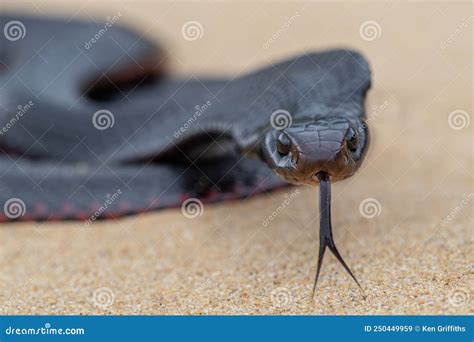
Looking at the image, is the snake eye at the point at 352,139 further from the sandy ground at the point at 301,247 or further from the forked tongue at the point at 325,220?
the sandy ground at the point at 301,247

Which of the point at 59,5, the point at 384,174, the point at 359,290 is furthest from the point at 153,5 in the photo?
the point at 359,290

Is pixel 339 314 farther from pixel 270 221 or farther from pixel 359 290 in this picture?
pixel 270 221

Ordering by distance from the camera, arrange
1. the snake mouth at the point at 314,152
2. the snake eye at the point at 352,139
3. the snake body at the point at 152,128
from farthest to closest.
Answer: the snake body at the point at 152,128, the snake eye at the point at 352,139, the snake mouth at the point at 314,152

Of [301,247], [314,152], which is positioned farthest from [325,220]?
[301,247]

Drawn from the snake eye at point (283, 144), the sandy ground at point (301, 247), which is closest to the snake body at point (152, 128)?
the snake eye at point (283, 144)

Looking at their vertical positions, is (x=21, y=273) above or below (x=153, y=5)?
below

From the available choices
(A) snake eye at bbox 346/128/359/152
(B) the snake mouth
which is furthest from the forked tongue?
(A) snake eye at bbox 346/128/359/152

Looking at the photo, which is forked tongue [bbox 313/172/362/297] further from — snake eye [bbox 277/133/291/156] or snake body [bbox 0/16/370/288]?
snake eye [bbox 277/133/291/156]

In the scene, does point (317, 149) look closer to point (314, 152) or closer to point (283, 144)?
point (314, 152)
